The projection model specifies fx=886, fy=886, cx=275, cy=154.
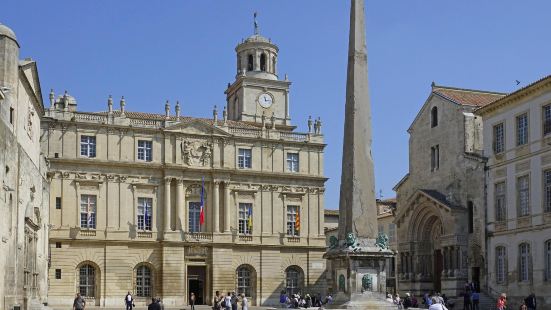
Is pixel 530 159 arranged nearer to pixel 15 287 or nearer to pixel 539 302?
pixel 539 302

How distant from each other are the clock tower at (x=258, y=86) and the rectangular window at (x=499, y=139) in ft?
86.6

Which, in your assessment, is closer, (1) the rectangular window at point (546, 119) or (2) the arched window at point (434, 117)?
(1) the rectangular window at point (546, 119)

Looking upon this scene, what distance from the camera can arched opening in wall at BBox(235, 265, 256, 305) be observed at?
54.6 m

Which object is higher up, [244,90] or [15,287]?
[244,90]

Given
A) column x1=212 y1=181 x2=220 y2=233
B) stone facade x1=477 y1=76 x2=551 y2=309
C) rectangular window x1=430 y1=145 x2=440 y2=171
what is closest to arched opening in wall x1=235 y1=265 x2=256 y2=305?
column x1=212 y1=181 x2=220 y2=233

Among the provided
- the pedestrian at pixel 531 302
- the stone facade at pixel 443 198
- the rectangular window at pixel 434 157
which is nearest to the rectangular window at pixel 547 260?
the pedestrian at pixel 531 302

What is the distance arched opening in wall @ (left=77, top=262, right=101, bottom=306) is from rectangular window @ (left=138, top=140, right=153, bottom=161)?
6.93 meters

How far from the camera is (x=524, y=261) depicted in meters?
35.7

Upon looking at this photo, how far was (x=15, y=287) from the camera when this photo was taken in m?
29.2

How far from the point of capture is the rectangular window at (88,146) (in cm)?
5116

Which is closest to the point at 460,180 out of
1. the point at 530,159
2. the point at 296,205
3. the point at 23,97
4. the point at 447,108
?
the point at 447,108

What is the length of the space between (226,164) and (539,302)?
24.8 meters

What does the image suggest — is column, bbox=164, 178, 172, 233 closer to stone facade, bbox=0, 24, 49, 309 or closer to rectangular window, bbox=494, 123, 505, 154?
stone facade, bbox=0, 24, 49, 309

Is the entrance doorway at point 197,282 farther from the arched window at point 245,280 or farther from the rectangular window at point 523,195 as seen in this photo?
the rectangular window at point 523,195
